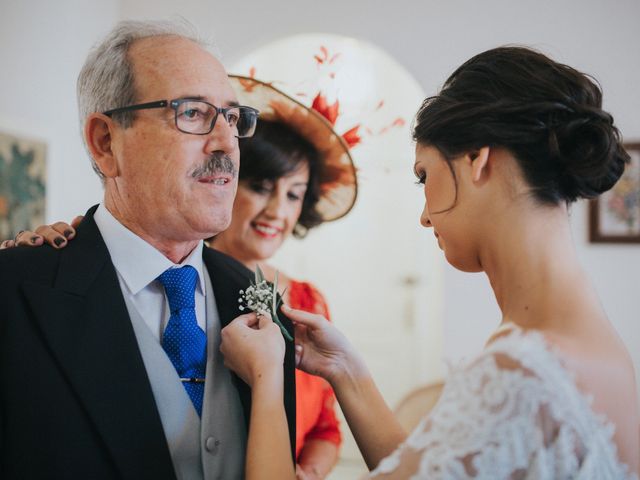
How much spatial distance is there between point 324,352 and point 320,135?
0.85m

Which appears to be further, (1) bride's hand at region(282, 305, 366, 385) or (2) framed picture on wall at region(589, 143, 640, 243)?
(2) framed picture on wall at region(589, 143, 640, 243)

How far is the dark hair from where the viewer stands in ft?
7.19

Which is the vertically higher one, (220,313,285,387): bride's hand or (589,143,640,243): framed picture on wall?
(589,143,640,243): framed picture on wall

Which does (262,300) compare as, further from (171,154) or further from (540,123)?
(540,123)

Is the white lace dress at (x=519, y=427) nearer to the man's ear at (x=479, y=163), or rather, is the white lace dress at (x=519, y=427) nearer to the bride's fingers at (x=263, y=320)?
the man's ear at (x=479, y=163)

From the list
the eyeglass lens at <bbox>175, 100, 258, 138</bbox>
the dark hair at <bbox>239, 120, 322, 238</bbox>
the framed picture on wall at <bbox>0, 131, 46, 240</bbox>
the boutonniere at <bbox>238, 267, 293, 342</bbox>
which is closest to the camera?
the eyeglass lens at <bbox>175, 100, 258, 138</bbox>

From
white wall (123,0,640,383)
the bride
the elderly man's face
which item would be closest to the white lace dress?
the bride

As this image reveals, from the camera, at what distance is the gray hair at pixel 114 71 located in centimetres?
140

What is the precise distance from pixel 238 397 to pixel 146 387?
259mm

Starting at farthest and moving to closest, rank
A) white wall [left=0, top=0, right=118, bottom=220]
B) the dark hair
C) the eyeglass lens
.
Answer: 1. white wall [left=0, top=0, right=118, bottom=220]
2. the dark hair
3. the eyeglass lens

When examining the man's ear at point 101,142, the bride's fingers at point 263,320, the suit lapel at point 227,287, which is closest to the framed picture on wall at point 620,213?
the suit lapel at point 227,287

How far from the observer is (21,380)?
115 cm

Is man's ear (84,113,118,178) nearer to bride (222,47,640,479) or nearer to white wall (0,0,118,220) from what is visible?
bride (222,47,640,479)

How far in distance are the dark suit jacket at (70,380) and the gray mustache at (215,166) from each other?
0.97ft
